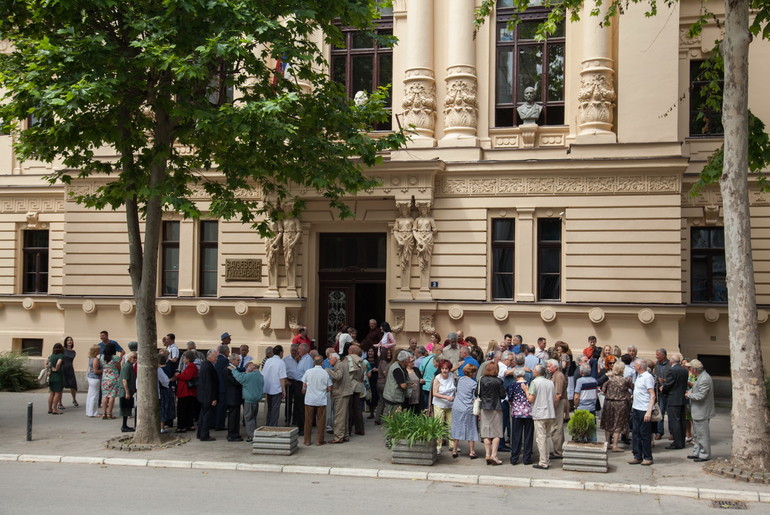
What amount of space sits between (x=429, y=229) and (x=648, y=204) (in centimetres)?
620

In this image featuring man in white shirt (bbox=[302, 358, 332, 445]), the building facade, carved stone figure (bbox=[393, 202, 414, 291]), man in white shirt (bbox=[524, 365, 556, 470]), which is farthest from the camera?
carved stone figure (bbox=[393, 202, 414, 291])

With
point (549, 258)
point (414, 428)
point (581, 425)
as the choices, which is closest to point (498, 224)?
point (549, 258)

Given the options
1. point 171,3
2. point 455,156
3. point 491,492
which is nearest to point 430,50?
point 455,156

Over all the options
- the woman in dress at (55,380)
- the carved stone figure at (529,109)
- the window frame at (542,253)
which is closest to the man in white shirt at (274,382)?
the woman in dress at (55,380)

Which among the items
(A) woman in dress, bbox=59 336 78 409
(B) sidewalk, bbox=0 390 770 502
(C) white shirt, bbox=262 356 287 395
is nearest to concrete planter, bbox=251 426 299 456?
(B) sidewalk, bbox=0 390 770 502

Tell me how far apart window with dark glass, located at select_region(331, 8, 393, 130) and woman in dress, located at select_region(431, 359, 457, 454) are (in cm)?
1169

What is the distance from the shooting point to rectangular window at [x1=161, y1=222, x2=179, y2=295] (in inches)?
1001

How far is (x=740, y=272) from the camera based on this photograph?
541 inches

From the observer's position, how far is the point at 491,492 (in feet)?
41.0

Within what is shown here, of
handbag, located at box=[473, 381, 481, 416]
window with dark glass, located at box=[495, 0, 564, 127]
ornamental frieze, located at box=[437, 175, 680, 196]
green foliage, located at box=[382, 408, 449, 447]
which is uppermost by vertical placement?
window with dark glass, located at box=[495, 0, 564, 127]

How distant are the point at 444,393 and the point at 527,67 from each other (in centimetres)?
1270

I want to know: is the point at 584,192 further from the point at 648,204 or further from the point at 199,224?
the point at 199,224

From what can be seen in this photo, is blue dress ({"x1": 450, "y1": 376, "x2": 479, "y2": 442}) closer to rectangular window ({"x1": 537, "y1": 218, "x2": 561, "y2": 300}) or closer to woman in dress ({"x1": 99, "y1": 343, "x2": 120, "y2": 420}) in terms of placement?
woman in dress ({"x1": 99, "y1": 343, "x2": 120, "y2": 420})

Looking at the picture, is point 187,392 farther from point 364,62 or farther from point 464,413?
point 364,62
